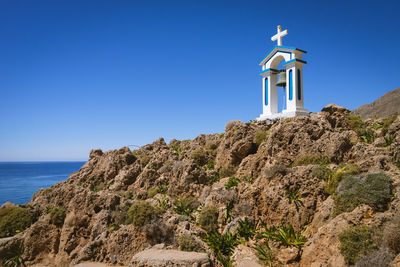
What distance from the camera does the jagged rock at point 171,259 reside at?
777 centimetres

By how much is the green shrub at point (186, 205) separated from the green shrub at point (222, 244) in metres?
2.21

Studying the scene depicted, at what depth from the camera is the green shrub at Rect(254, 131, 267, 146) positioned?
46.0ft

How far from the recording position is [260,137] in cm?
1415

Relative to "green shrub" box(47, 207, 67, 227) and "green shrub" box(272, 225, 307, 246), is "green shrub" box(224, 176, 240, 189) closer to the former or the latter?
"green shrub" box(272, 225, 307, 246)

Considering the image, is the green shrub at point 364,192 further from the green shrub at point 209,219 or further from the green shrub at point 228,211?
the green shrub at point 209,219

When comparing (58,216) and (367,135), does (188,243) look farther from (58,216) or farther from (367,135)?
(367,135)

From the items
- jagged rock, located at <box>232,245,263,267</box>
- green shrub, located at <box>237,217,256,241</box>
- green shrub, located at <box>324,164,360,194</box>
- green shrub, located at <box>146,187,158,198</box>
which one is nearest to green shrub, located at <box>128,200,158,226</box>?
green shrub, located at <box>146,187,158,198</box>

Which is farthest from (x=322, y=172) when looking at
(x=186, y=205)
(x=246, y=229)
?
(x=186, y=205)

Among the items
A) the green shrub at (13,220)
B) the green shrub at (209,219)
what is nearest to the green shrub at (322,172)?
the green shrub at (209,219)

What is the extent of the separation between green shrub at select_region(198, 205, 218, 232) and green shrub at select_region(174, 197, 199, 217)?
1008 millimetres

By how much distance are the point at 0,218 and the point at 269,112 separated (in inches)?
695

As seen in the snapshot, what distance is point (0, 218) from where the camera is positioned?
42.9ft

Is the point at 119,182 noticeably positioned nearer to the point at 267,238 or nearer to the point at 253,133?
the point at 253,133

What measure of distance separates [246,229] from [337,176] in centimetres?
409
